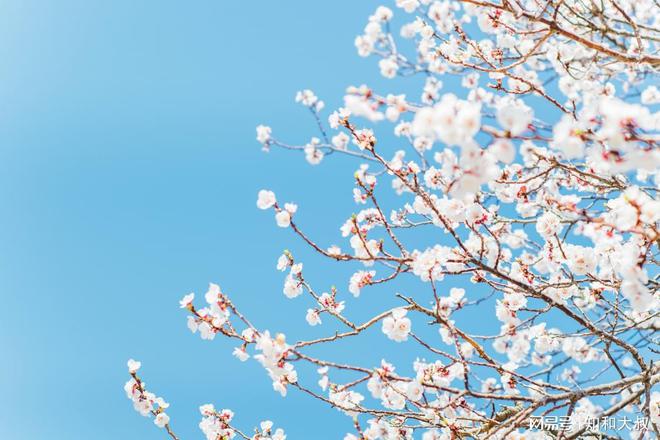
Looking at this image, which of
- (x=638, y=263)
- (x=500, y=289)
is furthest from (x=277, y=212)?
(x=638, y=263)

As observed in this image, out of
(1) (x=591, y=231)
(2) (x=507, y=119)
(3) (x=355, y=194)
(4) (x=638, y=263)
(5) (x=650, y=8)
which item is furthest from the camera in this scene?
(5) (x=650, y=8)

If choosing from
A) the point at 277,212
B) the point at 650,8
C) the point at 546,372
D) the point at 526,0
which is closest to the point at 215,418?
the point at 277,212

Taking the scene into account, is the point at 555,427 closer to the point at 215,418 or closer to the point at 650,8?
the point at 215,418

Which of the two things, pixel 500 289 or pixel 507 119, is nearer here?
pixel 507 119

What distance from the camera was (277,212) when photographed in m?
3.38

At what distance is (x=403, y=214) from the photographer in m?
4.97

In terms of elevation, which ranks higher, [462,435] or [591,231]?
[591,231]

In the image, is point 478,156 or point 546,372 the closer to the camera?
point 478,156

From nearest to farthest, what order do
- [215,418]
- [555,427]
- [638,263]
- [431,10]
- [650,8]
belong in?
[638,263] < [555,427] < [215,418] < [431,10] < [650,8]

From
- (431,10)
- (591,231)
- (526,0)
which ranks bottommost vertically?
(591,231)

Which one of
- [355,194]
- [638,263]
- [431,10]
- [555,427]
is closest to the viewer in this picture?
[638,263]

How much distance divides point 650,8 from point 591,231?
5340 millimetres

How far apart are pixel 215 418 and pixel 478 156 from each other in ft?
10.8

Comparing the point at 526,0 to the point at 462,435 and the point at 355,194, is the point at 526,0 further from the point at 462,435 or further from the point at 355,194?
the point at 462,435
